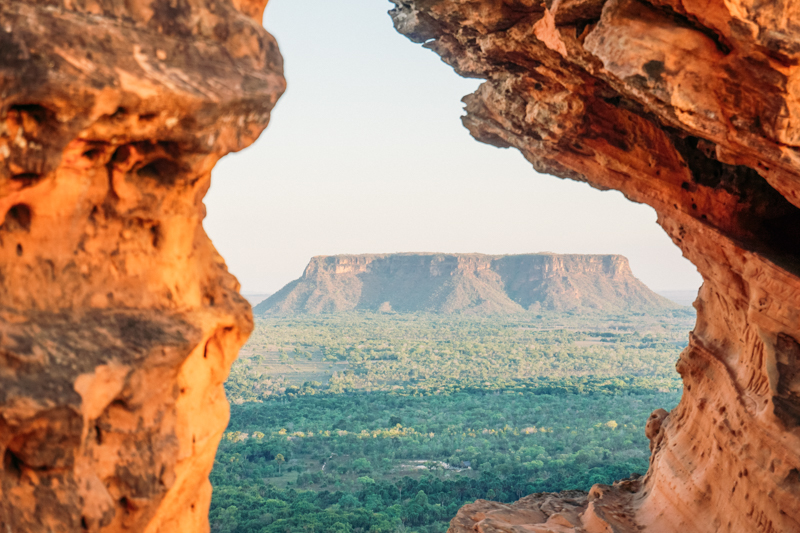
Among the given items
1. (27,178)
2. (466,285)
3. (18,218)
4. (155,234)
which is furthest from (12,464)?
(466,285)

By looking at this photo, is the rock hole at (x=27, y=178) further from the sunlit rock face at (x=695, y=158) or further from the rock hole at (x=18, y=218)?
the sunlit rock face at (x=695, y=158)

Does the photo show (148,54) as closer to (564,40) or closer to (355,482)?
(564,40)

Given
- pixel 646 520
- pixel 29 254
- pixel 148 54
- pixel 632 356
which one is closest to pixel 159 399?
pixel 29 254

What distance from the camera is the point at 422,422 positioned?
5412 cm

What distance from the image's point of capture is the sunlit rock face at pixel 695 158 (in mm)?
9609

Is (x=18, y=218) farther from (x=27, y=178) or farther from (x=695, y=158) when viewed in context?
(x=695, y=158)

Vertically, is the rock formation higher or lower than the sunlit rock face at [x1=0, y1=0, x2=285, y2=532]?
lower

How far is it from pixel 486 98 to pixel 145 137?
433 inches

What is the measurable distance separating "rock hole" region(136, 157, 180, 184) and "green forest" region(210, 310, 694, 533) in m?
Answer: 18.3

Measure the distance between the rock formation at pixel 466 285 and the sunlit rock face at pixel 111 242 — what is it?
5959 inches

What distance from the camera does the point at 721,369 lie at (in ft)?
50.4

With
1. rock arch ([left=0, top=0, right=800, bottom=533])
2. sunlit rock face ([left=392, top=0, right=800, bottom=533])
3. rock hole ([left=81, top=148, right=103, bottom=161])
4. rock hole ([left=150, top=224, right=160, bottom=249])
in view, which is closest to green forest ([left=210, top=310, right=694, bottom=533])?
sunlit rock face ([left=392, top=0, right=800, bottom=533])

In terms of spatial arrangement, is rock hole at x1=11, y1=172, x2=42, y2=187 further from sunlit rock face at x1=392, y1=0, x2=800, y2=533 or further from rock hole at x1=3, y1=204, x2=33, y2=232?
sunlit rock face at x1=392, y1=0, x2=800, y2=533

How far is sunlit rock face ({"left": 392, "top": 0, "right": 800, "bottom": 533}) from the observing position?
31.5 ft
